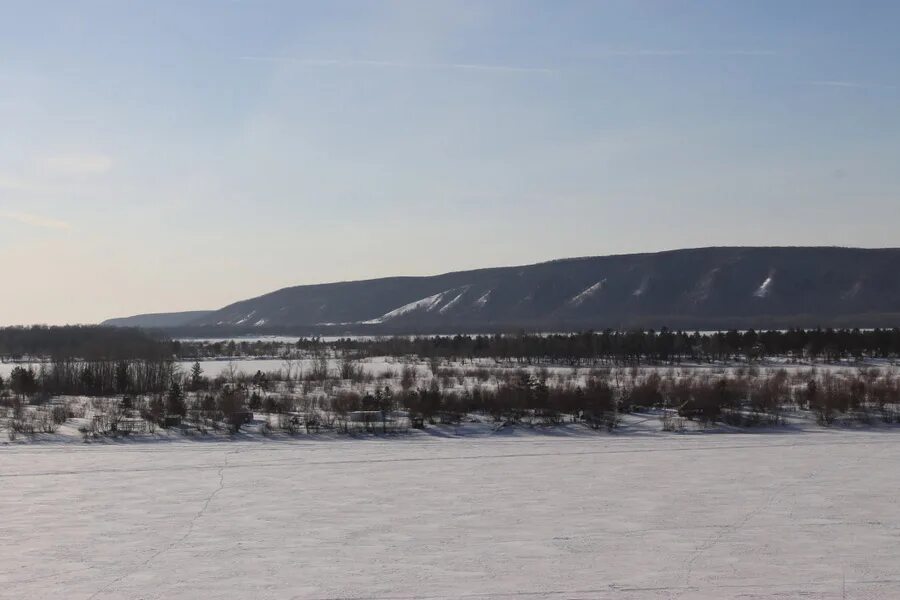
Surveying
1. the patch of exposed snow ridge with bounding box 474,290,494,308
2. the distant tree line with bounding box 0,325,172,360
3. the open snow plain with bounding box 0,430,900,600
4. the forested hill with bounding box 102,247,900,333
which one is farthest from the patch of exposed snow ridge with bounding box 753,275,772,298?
the open snow plain with bounding box 0,430,900,600

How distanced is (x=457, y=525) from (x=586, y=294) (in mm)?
172739

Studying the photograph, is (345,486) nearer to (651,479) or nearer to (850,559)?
(651,479)

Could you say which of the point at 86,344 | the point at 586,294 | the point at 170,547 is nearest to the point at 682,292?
the point at 586,294

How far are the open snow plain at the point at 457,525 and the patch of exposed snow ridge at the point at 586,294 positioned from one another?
531 ft

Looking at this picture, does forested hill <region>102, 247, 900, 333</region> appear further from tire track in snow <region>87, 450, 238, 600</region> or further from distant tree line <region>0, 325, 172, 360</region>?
tire track in snow <region>87, 450, 238, 600</region>

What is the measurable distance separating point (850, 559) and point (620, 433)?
50.9 feet

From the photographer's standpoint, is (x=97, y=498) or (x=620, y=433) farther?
(x=620, y=433)

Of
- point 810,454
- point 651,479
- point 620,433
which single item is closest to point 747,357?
point 620,433

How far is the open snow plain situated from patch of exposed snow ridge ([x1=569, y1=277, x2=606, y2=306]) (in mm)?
161918

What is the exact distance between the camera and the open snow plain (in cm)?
876

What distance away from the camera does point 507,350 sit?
6706 centimetres

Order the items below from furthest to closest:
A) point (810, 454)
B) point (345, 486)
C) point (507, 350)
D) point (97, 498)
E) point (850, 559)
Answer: point (507, 350)
point (810, 454)
point (345, 486)
point (97, 498)
point (850, 559)

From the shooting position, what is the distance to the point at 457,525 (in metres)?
11.6

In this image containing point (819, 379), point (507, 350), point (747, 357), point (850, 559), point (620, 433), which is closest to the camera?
point (850, 559)
